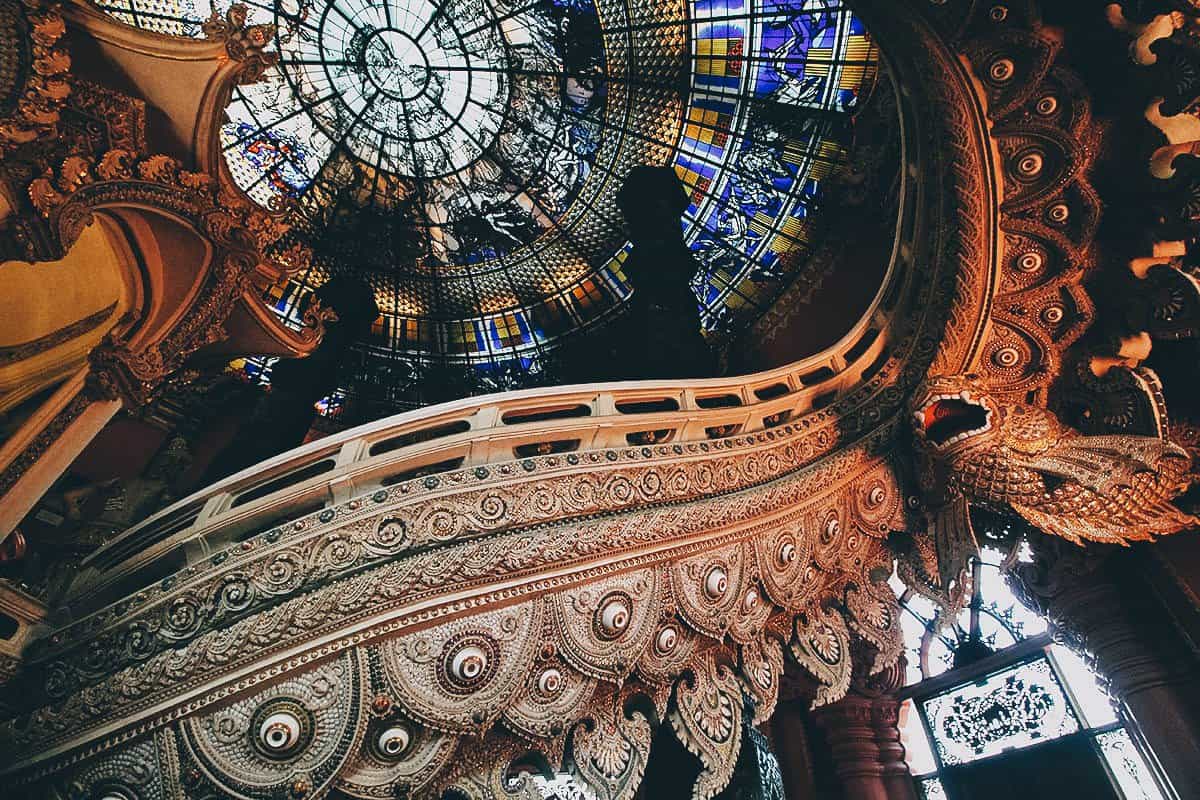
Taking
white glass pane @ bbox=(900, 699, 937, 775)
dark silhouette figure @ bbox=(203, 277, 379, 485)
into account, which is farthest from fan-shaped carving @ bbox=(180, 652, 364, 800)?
white glass pane @ bbox=(900, 699, 937, 775)

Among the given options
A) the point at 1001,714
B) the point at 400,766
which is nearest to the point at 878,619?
the point at 400,766

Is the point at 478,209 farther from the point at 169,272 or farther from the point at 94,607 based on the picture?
the point at 94,607

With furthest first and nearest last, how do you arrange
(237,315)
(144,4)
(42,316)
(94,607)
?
(144,4) → (237,315) → (42,316) → (94,607)

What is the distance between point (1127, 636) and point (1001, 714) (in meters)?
2.89

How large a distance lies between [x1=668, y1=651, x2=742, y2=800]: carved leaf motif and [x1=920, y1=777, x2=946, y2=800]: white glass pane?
5622 millimetres

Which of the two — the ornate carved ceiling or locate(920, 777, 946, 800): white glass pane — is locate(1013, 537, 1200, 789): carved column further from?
locate(920, 777, 946, 800): white glass pane

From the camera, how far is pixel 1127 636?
421 cm

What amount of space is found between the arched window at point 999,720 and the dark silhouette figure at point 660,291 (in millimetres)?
3316

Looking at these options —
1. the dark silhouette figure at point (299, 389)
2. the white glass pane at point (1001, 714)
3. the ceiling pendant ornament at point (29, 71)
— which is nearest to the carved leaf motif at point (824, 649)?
the white glass pane at point (1001, 714)

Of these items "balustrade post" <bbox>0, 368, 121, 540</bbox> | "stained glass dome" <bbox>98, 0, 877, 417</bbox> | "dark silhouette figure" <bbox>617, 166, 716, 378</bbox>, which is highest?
"stained glass dome" <bbox>98, 0, 877, 417</bbox>

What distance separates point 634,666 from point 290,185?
37.9 feet

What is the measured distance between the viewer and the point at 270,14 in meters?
9.48

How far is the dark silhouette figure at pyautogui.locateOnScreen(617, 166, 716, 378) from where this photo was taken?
6.43 m

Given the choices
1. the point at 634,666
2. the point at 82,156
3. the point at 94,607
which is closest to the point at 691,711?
the point at 634,666
